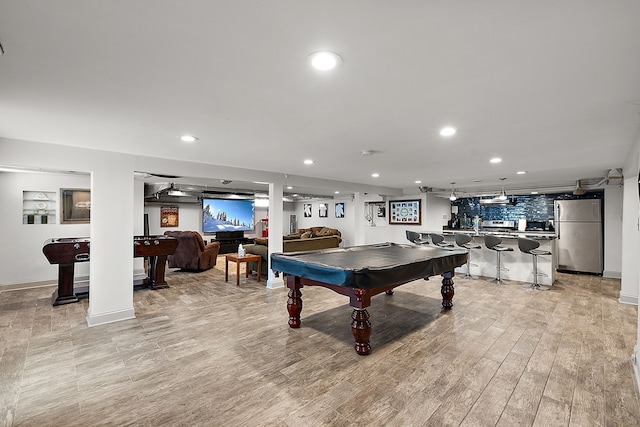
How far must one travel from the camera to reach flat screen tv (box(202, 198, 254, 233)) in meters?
9.66

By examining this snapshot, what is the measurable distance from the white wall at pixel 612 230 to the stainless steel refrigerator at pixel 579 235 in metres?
0.11

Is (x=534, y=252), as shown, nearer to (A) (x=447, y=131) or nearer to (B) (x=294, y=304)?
(A) (x=447, y=131)

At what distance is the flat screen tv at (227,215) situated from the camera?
9.66 metres

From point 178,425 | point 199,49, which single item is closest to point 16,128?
point 199,49

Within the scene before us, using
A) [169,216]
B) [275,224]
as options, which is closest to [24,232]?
[169,216]

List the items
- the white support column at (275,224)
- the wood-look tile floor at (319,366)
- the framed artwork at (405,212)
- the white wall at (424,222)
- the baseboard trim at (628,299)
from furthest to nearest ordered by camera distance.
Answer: the framed artwork at (405,212), the white wall at (424,222), the white support column at (275,224), the baseboard trim at (628,299), the wood-look tile floor at (319,366)

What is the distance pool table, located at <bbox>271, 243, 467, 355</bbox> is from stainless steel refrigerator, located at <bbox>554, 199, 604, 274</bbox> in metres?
4.29

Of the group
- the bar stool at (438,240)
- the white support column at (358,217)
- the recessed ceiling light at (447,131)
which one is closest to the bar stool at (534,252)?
the bar stool at (438,240)

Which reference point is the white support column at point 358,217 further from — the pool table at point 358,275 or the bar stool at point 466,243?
the pool table at point 358,275

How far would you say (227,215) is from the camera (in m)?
10.2

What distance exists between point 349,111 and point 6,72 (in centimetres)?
203

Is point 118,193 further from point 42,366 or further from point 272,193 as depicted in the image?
point 272,193

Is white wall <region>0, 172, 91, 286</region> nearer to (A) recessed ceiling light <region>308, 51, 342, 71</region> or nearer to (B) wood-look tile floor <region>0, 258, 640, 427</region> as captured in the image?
(B) wood-look tile floor <region>0, 258, 640, 427</region>

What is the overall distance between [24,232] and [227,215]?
5264 mm
